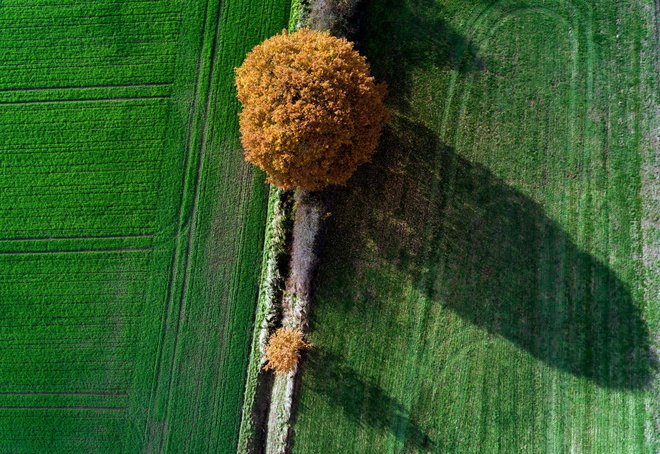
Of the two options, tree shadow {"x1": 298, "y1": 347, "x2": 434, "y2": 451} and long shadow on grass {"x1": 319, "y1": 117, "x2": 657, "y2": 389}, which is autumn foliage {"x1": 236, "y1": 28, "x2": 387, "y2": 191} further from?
tree shadow {"x1": 298, "y1": 347, "x2": 434, "y2": 451}

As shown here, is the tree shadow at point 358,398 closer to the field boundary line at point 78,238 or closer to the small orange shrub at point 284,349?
the small orange shrub at point 284,349

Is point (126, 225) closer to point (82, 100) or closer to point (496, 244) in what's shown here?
point (82, 100)

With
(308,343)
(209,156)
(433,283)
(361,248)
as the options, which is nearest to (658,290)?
(433,283)

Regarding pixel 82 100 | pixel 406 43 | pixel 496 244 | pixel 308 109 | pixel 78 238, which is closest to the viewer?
pixel 308 109

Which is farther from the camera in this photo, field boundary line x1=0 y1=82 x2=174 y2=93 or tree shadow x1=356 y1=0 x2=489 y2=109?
field boundary line x1=0 y1=82 x2=174 y2=93

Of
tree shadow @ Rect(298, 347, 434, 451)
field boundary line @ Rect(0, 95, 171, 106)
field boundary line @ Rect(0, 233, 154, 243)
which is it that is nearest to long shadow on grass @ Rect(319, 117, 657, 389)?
tree shadow @ Rect(298, 347, 434, 451)

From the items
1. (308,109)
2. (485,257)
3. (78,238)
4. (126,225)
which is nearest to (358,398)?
(485,257)
